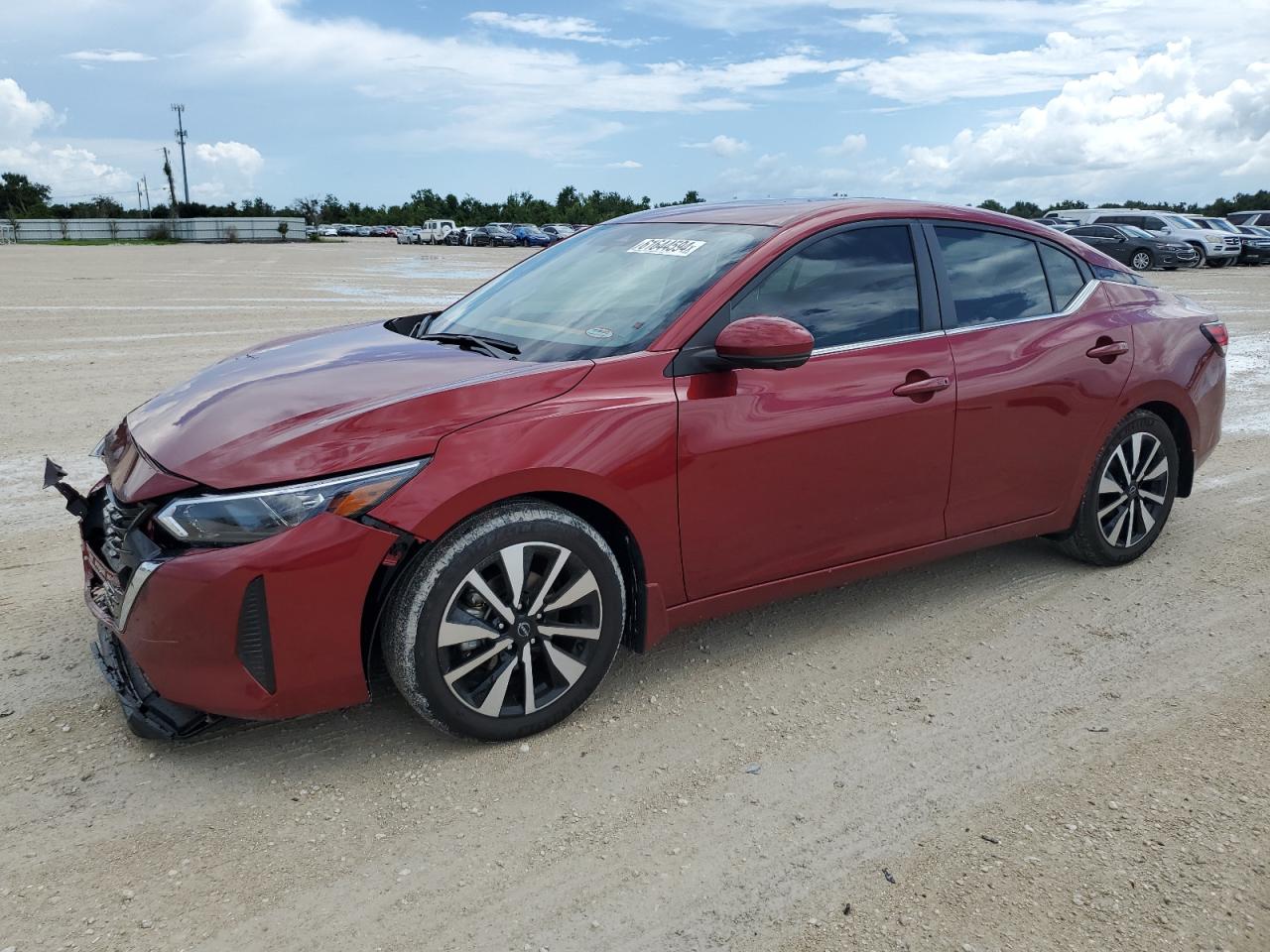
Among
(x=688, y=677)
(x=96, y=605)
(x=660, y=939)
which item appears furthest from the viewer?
(x=688, y=677)

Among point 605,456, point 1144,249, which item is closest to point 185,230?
point 1144,249

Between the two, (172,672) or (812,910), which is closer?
(812,910)

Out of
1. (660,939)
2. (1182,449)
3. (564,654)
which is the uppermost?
(1182,449)

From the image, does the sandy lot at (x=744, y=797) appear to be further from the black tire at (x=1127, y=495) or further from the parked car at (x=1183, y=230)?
the parked car at (x=1183, y=230)

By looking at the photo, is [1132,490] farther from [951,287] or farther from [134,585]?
[134,585]

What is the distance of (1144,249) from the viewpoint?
3061 centimetres

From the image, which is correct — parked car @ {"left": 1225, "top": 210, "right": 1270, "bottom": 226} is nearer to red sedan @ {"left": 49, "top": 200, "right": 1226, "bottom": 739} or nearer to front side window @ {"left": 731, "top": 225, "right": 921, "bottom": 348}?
red sedan @ {"left": 49, "top": 200, "right": 1226, "bottom": 739}

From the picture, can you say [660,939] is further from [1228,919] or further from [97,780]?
[97,780]

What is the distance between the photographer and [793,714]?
3514mm

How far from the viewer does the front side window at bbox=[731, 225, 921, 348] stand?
3.69m

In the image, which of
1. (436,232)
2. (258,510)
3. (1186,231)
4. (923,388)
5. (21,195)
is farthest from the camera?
(21,195)

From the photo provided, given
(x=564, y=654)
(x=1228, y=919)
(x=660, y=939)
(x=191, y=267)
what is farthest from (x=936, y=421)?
(x=191, y=267)

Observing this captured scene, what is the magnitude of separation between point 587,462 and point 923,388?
56.8 inches

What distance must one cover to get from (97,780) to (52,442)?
453 cm
